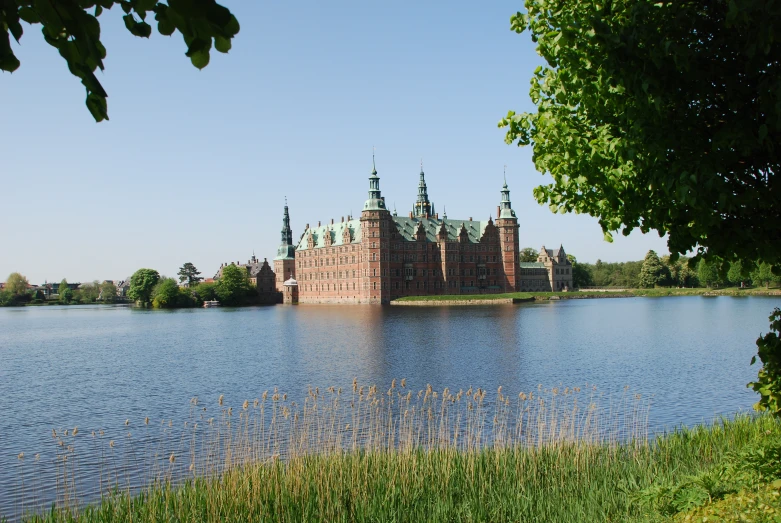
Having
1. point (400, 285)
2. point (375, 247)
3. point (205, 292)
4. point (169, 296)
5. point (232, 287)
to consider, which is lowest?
point (169, 296)

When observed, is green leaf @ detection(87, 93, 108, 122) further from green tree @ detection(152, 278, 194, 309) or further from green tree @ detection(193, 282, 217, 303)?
green tree @ detection(193, 282, 217, 303)

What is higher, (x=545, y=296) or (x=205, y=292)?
(x=205, y=292)

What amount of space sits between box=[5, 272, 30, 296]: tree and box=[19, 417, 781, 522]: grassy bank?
148 meters

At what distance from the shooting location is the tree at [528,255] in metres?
137

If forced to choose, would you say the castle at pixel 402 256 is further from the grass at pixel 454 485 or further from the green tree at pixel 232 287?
the grass at pixel 454 485

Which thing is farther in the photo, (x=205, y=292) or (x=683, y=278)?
(x=683, y=278)

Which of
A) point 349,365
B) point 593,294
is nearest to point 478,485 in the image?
point 349,365

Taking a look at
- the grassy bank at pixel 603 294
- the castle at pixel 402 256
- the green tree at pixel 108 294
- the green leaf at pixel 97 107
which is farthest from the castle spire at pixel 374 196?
the green leaf at pixel 97 107

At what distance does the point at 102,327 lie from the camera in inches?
2398

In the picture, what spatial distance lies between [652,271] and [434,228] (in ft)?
135

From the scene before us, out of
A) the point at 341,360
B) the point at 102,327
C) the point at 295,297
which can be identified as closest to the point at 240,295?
the point at 295,297

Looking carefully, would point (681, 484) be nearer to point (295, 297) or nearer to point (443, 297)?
point (443, 297)

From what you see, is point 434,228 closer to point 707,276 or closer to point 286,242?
point 286,242

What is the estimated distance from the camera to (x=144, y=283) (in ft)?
346
